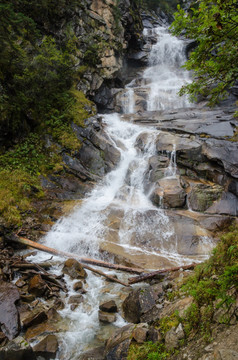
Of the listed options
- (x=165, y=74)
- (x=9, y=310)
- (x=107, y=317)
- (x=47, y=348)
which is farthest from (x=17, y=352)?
(x=165, y=74)

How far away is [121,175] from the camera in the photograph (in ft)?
47.5

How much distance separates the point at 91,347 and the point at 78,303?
1362 mm

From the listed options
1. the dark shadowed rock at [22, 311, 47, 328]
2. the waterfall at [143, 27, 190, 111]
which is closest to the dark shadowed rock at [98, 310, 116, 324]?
the dark shadowed rock at [22, 311, 47, 328]

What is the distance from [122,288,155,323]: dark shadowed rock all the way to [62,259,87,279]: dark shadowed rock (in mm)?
1979

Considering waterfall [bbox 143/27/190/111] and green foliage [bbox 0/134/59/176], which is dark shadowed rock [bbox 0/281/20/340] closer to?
green foliage [bbox 0/134/59/176]

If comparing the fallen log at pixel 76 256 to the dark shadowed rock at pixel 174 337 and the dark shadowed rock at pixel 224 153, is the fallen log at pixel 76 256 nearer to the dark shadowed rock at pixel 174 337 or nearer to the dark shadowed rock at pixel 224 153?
the dark shadowed rock at pixel 174 337

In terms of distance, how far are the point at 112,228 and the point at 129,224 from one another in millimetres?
830

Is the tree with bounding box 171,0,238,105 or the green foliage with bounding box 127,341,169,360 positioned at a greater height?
the tree with bounding box 171,0,238,105

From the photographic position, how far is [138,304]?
4605mm

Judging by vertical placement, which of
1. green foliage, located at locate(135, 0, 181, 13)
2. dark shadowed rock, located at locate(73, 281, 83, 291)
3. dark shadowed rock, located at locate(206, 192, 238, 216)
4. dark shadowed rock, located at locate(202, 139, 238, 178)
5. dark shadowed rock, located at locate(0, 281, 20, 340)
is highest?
green foliage, located at locate(135, 0, 181, 13)

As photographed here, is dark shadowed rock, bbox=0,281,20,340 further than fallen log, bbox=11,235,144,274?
No

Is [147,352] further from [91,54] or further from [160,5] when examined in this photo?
[160,5]

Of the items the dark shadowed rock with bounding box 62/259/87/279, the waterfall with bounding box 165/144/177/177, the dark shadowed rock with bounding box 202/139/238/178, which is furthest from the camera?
the waterfall with bounding box 165/144/177/177

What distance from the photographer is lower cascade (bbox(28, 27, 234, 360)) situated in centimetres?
527
